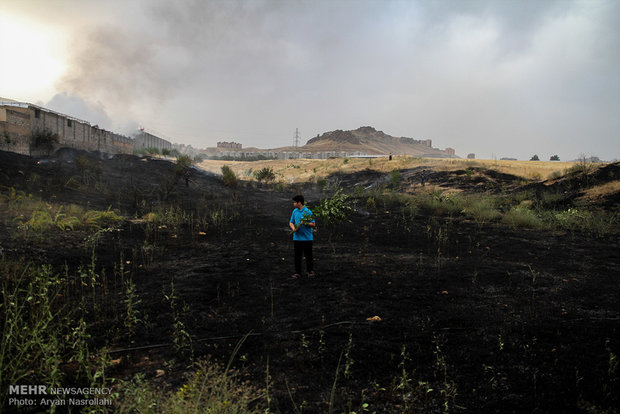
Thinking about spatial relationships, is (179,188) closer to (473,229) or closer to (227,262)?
(227,262)

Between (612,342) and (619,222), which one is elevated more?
(619,222)

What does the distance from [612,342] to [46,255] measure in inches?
345

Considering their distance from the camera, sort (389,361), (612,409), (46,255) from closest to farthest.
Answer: (612,409) → (389,361) → (46,255)

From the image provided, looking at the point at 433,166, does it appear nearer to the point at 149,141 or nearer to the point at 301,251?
the point at 301,251

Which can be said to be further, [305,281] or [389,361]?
[305,281]

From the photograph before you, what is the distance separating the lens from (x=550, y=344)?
3.20 m

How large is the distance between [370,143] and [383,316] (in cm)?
17024

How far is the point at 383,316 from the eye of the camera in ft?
13.2

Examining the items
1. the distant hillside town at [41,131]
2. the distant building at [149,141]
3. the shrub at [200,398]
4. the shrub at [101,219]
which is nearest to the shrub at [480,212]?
the shrub at [200,398]

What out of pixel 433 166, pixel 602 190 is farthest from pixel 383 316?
pixel 433 166

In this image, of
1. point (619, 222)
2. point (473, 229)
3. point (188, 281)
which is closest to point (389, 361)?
point (188, 281)

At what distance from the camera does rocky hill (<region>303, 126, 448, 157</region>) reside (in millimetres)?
149200

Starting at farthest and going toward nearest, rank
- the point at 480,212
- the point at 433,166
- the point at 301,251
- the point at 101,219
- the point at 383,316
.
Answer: the point at 433,166
the point at 480,212
the point at 101,219
the point at 301,251
the point at 383,316

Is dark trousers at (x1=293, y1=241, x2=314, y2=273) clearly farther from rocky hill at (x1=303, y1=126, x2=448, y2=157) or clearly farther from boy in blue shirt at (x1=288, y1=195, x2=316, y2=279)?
→ rocky hill at (x1=303, y1=126, x2=448, y2=157)
